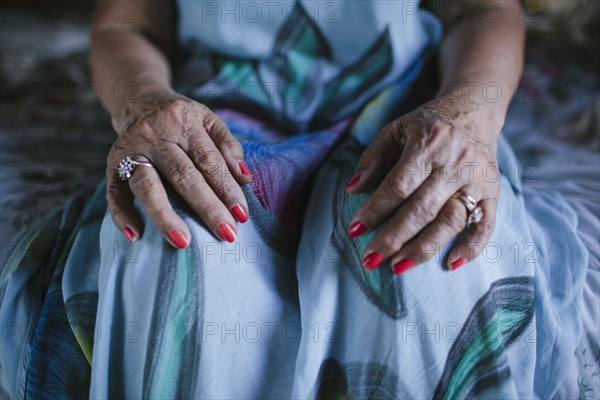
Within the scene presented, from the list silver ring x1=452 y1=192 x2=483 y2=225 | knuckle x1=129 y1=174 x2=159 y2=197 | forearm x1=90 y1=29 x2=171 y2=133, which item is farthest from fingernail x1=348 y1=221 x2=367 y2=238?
forearm x1=90 y1=29 x2=171 y2=133

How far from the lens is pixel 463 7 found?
0.82m

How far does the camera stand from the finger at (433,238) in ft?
1.73

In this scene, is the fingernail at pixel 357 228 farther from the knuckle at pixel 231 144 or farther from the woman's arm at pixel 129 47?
the woman's arm at pixel 129 47

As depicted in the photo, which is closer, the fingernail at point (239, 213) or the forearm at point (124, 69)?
the fingernail at point (239, 213)

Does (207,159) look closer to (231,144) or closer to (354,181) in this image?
(231,144)

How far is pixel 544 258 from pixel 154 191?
1.53ft

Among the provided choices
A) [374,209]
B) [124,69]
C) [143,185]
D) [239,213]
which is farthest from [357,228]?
[124,69]

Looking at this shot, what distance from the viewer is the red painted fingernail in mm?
535

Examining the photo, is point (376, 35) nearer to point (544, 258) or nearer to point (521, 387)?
point (544, 258)

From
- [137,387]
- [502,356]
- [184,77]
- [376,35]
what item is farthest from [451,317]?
[184,77]

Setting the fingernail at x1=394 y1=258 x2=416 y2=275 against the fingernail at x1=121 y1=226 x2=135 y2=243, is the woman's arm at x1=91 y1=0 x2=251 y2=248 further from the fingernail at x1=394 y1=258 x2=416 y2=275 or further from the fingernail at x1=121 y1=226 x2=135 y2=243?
the fingernail at x1=394 y1=258 x2=416 y2=275

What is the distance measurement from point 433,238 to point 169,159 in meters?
0.31

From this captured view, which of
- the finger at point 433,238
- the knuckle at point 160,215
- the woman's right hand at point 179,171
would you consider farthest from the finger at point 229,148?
the finger at point 433,238

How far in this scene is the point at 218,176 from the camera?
1.92ft
